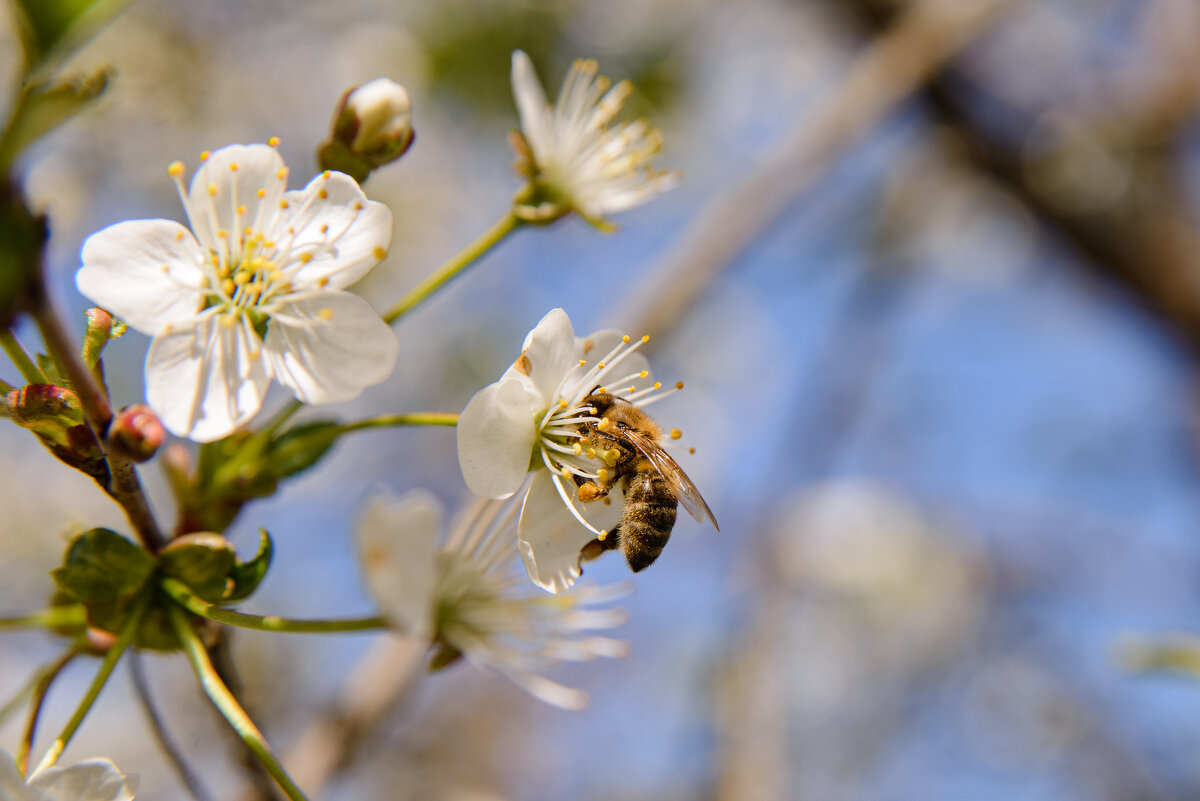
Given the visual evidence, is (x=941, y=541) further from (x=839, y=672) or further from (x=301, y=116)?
(x=301, y=116)

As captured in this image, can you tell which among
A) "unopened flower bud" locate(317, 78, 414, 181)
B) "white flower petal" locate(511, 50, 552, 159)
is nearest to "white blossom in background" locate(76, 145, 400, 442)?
"unopened flower bud" locate(317, 78, 414, 181)

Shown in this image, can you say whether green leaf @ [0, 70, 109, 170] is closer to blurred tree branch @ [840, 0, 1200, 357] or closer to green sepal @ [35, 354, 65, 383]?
green sepal @ [35, 354, 65, 383]

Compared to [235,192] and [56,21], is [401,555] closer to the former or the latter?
[235,192]

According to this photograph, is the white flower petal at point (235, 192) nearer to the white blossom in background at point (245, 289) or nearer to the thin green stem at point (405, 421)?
the white blossom in background at point (245, 289)

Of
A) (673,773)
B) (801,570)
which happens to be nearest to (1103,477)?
(801,570)

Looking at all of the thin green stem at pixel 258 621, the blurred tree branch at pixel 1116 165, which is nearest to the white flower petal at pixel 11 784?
the thin green stem at pixel 258 621

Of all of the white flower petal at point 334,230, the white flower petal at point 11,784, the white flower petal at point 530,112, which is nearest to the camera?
the white flower petal at point 11,784

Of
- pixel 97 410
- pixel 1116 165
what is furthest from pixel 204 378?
pixel 1116 165
